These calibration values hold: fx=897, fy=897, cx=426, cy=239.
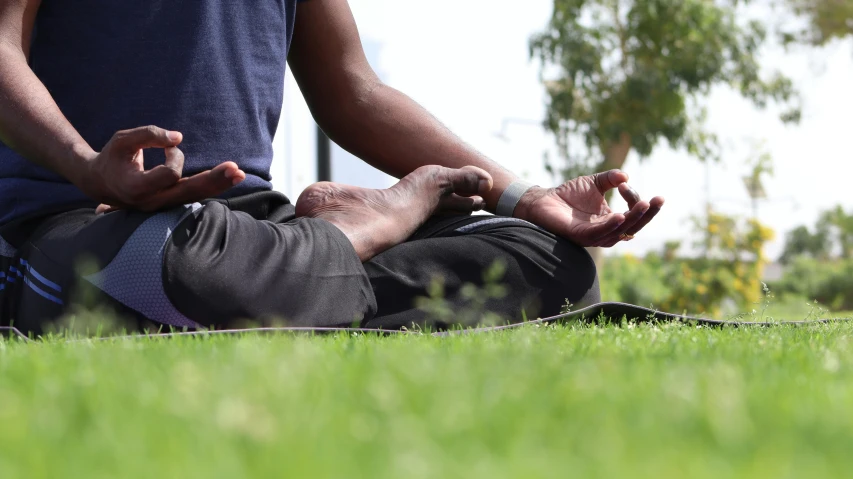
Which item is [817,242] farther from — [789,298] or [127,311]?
[127,311]

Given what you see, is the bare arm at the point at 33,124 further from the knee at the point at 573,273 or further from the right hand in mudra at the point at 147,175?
the knee at the point at 573,273

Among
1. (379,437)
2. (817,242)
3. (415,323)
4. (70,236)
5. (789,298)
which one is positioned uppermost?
(379,437)

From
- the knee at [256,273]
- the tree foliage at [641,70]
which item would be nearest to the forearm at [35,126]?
the knee at [256,273]

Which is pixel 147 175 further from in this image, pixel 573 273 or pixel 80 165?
pixel 573 273

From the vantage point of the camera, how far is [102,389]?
1422mm

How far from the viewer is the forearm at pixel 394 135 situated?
14.0 ft

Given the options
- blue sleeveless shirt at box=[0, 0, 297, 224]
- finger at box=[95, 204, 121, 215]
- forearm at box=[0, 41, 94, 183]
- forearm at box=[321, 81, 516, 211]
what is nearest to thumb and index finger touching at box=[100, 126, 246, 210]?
forearm at box=[0, 41, 94, 183]

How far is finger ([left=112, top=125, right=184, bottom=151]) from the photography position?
259 centimetres

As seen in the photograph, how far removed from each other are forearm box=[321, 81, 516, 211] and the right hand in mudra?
5.47ft

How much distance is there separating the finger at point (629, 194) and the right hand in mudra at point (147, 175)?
161 centimetres

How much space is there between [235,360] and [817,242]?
5521cm

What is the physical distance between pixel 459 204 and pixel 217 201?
116cm

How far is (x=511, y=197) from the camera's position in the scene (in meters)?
3.98

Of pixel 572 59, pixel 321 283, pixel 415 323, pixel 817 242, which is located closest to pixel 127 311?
pixel 321 283
